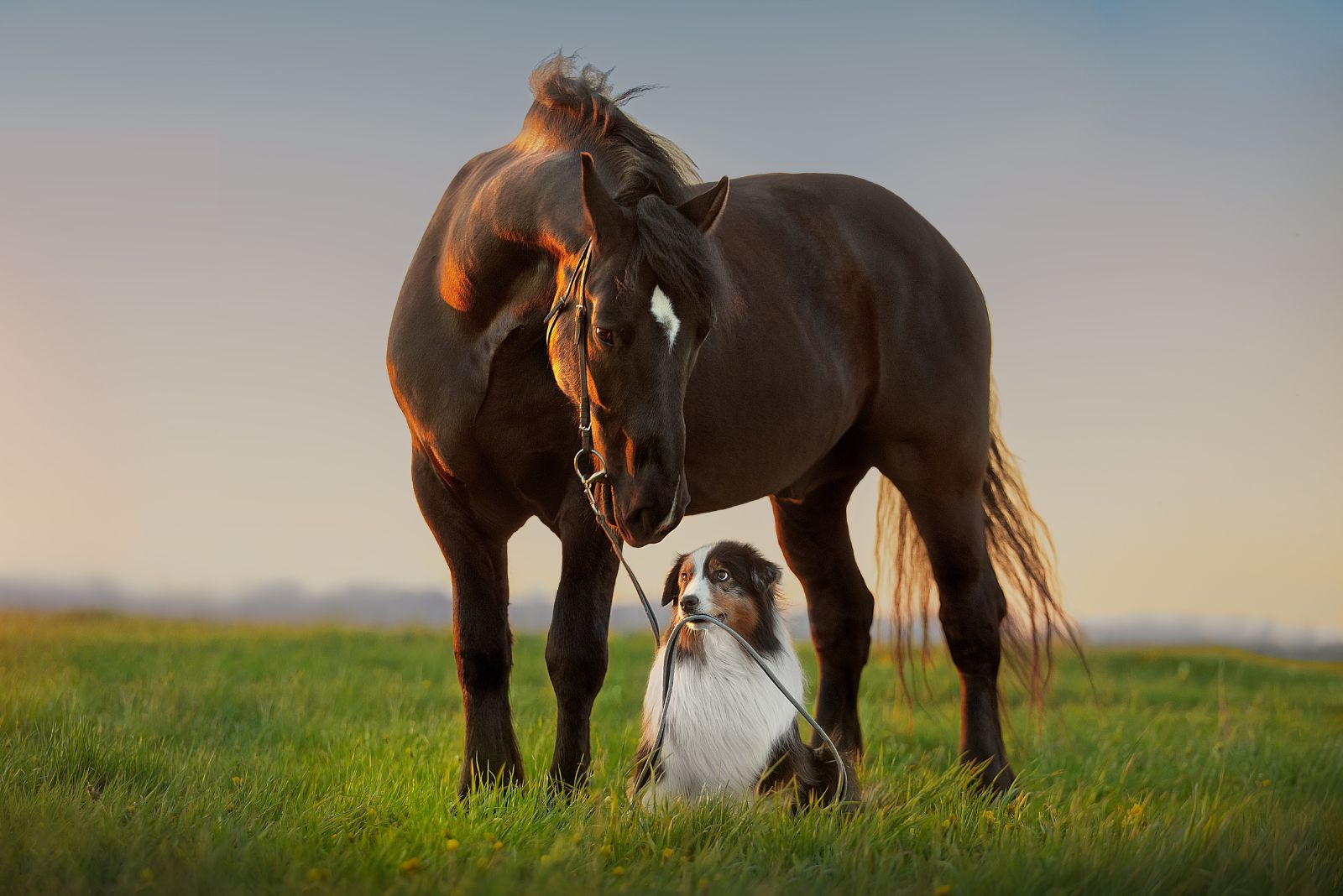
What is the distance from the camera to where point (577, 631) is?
4.21 m

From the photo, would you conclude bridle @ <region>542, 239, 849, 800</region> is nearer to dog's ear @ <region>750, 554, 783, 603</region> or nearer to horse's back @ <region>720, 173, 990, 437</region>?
dog's ear @ <region>750, 554, 783, 603</region>

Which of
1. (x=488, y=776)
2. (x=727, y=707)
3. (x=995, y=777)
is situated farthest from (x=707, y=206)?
(x=995, y=777)

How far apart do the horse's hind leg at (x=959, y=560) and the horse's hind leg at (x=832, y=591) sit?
42 cm

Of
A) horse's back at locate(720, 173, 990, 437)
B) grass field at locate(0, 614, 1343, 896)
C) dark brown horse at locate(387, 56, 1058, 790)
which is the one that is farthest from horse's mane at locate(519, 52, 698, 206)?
grass field at locate(0, 614, 1343, 896)

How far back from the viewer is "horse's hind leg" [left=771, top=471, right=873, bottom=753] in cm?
585

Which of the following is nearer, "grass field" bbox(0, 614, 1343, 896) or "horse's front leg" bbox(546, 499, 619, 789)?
"grass field" bbox(0, 614, 1343, 896)

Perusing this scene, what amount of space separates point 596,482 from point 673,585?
2.46 feet

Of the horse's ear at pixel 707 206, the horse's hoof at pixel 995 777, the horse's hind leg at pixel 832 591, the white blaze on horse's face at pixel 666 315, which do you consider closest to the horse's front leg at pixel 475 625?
the white blaze on horse's face at pixel 666 315

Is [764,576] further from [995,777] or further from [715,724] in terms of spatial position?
[995,777]

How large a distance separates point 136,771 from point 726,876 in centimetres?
273

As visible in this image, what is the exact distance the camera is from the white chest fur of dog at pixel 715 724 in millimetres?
3910

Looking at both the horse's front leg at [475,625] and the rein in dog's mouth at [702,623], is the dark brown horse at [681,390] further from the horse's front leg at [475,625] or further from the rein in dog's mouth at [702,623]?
the rein in dog's mouth at [702,623]

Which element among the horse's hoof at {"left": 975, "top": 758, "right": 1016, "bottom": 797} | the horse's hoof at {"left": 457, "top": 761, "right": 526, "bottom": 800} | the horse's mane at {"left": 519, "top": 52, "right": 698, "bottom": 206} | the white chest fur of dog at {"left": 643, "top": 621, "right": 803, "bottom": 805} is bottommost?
the horse's hoof at {"left": 975, "top": 758, "right": 1016, "bottom": 797}

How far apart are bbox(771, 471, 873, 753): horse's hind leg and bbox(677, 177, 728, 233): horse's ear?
248 centimetres
